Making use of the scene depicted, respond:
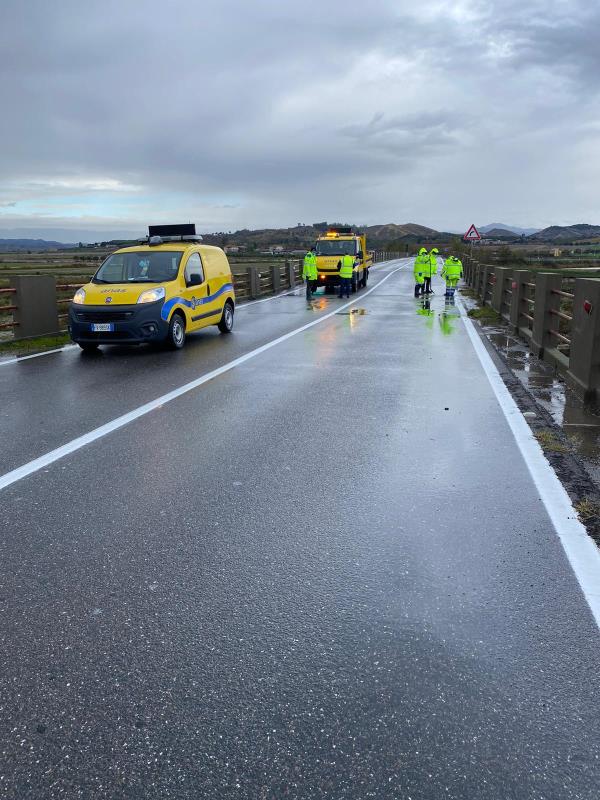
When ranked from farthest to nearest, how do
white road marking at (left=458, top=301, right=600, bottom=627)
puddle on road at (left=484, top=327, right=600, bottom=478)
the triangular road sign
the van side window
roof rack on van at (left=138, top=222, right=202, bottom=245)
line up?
the triangular road sign < roof rack on van at (left=138, top=222, right=202, bottom=245) < the van side window < puddle on road at (left=484, top=327, right=600, bottom=478) < white road marking at (left=458, top=301, right=600, bottom=627)

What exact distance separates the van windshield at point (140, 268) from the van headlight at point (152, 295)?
560 mm

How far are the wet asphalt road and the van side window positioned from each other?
6.45m

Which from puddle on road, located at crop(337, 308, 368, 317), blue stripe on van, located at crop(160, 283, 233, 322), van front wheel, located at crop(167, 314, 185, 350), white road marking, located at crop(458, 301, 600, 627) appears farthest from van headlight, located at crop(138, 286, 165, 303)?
puddle on road, located at crop(337, 308, 368, 317)

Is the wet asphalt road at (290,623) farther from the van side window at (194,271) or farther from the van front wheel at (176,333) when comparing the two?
the van side window at (194,271)

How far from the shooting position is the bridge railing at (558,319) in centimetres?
775

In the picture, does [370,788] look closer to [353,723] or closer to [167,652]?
[353,723]

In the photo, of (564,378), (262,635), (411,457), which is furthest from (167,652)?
Answer: (564,378)

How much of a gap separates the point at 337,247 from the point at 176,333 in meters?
19.3

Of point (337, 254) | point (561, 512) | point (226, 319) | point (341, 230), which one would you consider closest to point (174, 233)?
point (226, 319)

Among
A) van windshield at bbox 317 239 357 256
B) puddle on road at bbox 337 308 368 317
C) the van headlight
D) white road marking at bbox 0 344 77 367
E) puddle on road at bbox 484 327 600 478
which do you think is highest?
van windshield at bbox 317 239 357 256

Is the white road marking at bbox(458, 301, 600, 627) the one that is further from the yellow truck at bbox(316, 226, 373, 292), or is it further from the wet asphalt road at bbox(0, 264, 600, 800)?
the yellow truck at bbox(316, 226, 373, 292)

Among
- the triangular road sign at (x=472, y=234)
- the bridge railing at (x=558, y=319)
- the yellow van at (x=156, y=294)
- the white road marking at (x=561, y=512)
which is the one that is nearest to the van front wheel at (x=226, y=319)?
the yellow van at (x=156, y=294)

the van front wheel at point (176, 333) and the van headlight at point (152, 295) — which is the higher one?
the van headlight at point (152, 295)

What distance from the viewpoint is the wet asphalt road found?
90.9 inches
